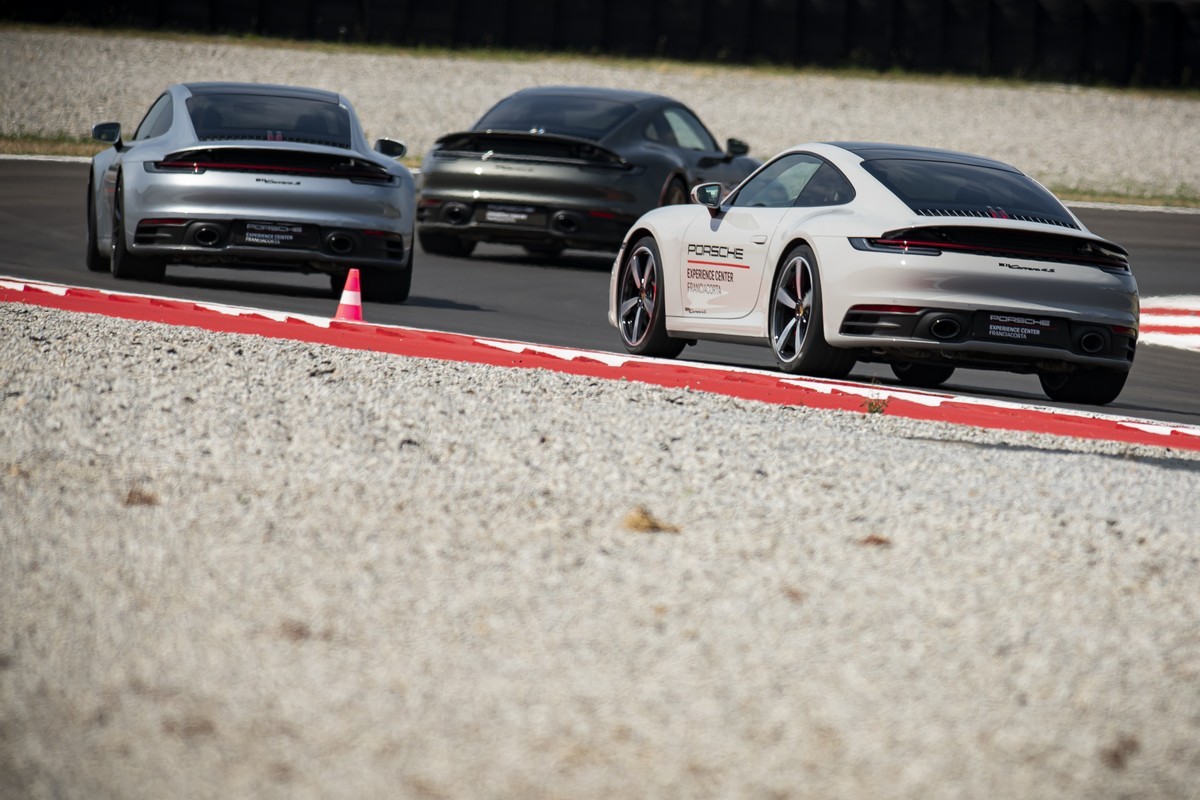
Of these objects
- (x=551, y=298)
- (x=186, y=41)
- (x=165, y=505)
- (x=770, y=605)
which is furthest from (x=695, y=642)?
(x=186, y=41)

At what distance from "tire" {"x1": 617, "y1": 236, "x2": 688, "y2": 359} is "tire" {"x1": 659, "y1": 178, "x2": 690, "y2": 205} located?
508cm

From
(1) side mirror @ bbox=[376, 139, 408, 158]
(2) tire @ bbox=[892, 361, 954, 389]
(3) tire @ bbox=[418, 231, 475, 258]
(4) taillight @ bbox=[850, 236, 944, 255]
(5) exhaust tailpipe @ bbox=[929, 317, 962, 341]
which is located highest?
(4) taillight @ bbox=[850, 236, 944, 255]

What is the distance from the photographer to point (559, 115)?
52.2 ft

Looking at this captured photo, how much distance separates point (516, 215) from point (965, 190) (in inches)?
270

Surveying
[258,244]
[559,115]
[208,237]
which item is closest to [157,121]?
[208,237]

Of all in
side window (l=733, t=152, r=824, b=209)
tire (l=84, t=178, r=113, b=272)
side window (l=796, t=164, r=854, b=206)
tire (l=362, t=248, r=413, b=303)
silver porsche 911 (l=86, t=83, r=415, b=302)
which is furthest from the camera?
tire (l=84, t=178, r=113, b=272)

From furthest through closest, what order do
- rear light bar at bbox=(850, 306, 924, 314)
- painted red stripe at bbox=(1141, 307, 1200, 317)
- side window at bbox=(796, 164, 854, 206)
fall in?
1. painted red stripe at bbox=(1141, 307, 1200, 317)
2. side window at bbox=(796, 164, 854, 206)
3. rear light bar at bbox=(850, 306, 924, 314)

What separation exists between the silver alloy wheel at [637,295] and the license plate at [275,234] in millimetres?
2272

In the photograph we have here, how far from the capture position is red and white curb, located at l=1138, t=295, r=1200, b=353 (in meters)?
13.7

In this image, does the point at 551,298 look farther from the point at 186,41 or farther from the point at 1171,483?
the point at 186,41

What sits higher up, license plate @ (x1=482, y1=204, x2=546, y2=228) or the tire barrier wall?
the tire barrier wall

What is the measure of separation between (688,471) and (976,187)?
3.79 m

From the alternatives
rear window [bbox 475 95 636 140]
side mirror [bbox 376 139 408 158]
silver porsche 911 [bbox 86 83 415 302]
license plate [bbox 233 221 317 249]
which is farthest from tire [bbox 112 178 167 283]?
rear window [bbox 475 95 636 140]

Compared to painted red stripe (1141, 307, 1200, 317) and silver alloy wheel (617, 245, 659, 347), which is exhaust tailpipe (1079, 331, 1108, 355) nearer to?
silver alloy wheel (617, 245, 659, 347)
